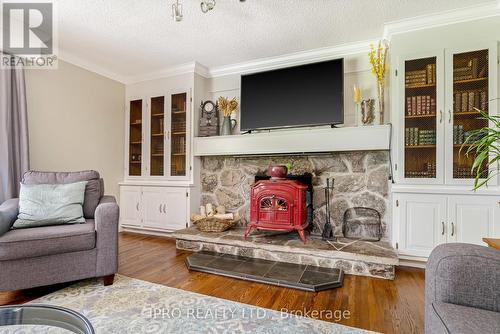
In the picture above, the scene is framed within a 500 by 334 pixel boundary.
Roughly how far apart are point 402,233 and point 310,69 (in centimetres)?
204

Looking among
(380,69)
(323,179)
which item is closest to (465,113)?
(380,69)

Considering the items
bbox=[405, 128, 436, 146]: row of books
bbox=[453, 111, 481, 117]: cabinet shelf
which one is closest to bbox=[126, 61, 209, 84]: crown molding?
bbox=[405, 128, 436, 146]: row of books

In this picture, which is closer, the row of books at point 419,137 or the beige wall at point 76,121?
the row of books at point 419,137

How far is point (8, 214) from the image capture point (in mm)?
1896

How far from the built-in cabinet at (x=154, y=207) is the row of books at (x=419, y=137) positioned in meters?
2.73

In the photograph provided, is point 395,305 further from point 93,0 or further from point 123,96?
point 123,96

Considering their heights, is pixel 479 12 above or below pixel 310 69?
above

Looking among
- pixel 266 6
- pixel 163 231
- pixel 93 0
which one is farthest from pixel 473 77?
pixel 163 231

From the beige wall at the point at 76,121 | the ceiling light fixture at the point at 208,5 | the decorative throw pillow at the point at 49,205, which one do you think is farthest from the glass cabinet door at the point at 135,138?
the ceiling light fixture at the point at 208,5

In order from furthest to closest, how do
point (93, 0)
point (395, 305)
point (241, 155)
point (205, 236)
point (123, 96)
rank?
1. point (123, 96)
2. point (241, 155)
3. point (205, 236)
4. point (93, 0)
5. point (395, 305)

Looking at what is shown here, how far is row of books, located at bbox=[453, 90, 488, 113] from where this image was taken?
2.25 metres

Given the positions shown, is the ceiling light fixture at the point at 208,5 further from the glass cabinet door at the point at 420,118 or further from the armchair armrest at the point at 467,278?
the armchair armrest at the point at 467,278

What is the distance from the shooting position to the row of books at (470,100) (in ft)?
7.38

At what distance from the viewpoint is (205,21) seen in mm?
2500
